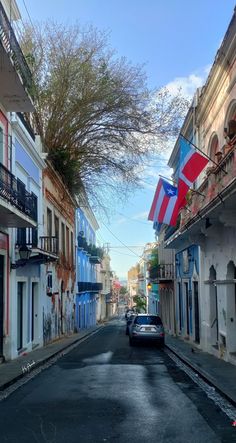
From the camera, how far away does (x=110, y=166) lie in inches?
1022

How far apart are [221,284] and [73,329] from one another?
19953 mm

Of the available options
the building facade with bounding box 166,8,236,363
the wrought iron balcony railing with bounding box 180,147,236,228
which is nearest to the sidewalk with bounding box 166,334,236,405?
the building facade with bounding box 166,8,236,363

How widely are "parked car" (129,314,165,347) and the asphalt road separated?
27.5ft

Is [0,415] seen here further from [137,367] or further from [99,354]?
[99,354]

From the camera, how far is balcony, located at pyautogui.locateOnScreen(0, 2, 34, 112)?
38.8 feet

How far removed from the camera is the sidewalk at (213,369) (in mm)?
10578

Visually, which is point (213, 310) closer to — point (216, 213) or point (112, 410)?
point (216, 213)

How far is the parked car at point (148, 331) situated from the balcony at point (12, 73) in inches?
435

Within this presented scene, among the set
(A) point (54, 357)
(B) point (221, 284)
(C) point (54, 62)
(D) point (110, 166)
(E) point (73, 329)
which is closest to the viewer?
(B) point (221, 284)

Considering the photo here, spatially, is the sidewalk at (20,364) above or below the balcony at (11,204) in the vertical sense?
below

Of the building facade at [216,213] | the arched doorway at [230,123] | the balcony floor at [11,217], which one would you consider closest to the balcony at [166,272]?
the building facade at [216,213]

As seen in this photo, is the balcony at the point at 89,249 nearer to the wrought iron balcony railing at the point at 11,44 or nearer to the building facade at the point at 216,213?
the building facade at the point at 216,213

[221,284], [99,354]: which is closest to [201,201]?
[221,284]

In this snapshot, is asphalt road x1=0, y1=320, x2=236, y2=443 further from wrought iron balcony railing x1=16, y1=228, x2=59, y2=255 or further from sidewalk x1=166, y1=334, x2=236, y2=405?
wrought iron balcony railing x1=16, y1=228, x2=59, y2=255
